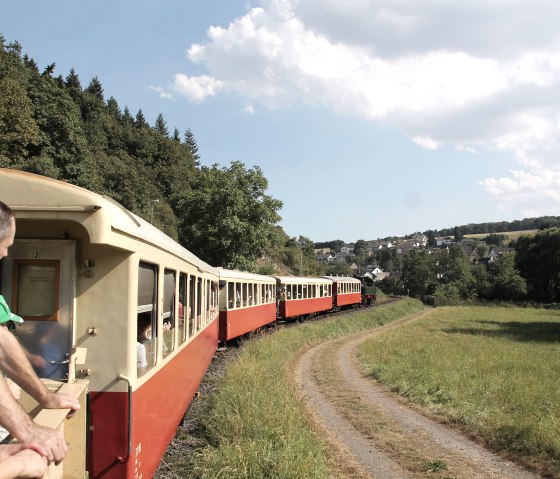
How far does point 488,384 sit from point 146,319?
33.0 ft

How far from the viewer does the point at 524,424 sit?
8523 mm

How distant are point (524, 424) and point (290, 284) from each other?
19.9 metres

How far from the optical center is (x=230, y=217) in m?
36.2

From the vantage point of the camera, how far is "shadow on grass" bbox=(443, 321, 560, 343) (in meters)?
28.2

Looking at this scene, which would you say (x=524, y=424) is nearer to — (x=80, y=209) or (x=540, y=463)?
(x=540, y=463)

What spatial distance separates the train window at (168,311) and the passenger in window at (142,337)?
61 centimetres

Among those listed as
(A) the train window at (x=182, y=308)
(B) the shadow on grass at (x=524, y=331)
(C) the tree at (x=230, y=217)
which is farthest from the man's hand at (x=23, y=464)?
(C) the tree at (x=230, y=217)

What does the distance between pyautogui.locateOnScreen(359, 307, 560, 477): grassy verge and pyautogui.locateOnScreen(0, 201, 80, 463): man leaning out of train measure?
643 cm

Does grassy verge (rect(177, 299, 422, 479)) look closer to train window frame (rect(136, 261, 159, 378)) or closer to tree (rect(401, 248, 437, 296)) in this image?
train window frame (rect(136, 261, 159, 378))

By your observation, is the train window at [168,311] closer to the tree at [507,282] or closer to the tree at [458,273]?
the tree at [507,282]

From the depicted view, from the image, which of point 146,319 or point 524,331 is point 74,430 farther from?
point 524,331

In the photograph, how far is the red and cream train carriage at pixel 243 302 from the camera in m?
16.2

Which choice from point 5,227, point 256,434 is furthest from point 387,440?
point 5,227

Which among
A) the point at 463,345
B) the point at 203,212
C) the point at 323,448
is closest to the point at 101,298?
the point at 323,448
